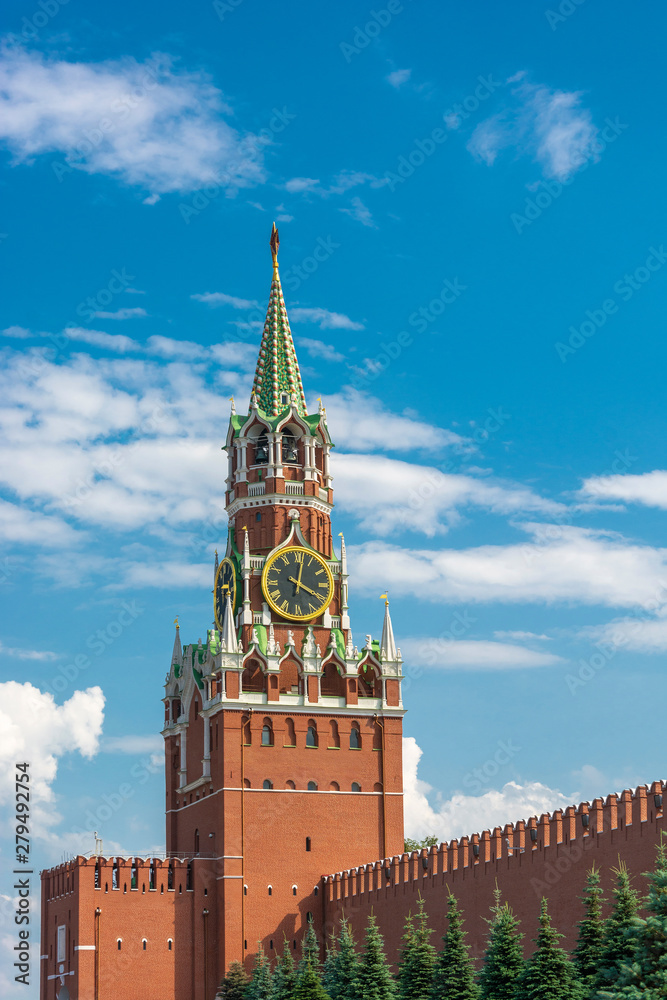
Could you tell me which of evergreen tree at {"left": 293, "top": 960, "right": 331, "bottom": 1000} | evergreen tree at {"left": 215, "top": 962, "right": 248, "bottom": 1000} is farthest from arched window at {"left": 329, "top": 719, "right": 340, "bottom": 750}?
evergreen tree at {"left": 293, "top": 960, "right": 331, "bottom": 1000}

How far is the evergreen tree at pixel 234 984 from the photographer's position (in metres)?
64.4

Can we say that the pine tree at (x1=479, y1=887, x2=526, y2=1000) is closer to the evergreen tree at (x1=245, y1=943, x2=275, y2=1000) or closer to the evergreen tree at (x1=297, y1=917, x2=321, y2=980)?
the evergreen tree at (x1=297, y1=917, x2=321, y2=980)

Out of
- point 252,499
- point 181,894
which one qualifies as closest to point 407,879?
point 181,894

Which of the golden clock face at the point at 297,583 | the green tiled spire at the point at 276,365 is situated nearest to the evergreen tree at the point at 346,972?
the golden clock face at the point at 297,583

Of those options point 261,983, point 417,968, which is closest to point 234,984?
point 261,983

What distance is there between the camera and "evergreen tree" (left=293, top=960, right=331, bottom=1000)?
184ft

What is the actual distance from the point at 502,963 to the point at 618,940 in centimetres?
586

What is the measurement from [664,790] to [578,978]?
575 centimetres

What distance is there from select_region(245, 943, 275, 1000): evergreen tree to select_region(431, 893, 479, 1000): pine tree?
472 inches

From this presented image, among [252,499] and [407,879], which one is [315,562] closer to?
[252,499]

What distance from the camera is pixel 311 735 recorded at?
70.8 m

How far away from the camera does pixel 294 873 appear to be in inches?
2685

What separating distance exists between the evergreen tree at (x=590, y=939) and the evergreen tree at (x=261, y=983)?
1935 centimetres

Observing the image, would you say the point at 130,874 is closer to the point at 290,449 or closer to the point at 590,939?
the point at 290,449
